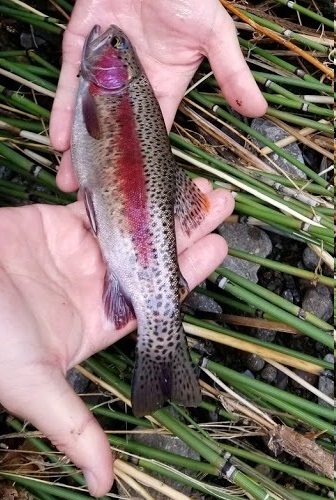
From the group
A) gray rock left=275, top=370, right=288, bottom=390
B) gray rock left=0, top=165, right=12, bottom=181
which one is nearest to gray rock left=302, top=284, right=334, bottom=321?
gray rock left=275, top=370, right=288, bottom=390

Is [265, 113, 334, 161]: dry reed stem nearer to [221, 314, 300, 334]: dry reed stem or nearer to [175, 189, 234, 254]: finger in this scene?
[175, 189, 234, 254]: finger

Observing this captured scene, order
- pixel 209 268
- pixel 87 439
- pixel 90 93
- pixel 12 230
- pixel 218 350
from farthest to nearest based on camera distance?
pixel 218 350
pixel 90 93
pixel 209 268
pixel 12 230
pixel 87 439

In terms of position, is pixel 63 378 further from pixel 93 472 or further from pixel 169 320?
pixel 169 320

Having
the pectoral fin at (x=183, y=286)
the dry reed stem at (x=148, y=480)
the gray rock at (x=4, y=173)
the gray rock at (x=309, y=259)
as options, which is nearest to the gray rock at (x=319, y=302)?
the gray rock at (x=309, y=259)

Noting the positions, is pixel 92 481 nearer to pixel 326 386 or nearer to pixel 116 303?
pixel 116 303

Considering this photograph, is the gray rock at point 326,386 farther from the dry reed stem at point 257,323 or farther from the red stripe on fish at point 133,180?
the red stripe on fish at point 133,180

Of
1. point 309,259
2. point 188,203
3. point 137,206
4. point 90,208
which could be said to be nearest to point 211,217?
point 188,203

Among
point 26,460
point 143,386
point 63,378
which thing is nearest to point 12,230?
point 63,378
